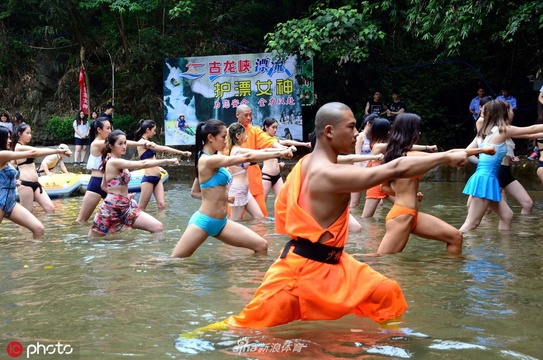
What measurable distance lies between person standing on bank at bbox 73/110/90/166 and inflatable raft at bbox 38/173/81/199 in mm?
5521

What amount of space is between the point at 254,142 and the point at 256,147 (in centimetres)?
8

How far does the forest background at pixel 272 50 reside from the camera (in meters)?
18.2

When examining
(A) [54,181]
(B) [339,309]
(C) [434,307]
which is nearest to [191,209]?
(A) [54,181]

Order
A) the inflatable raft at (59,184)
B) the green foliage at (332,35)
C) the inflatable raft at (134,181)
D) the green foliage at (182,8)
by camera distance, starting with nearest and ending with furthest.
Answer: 1. the inflatable raft at (59,184)
2. the inflatable raft at (134,181)
3. the green foliage at (332,35)
4. the green foliage at (182,8)

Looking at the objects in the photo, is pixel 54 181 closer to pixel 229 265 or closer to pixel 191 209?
pixel 191 209

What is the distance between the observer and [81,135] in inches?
850

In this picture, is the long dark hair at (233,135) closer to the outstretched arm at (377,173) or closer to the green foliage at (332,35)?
the outstretched arm at (377,173)

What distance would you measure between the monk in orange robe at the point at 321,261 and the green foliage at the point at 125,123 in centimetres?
1850

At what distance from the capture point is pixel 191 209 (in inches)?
531

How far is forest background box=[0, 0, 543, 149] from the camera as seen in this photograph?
18.2 meters

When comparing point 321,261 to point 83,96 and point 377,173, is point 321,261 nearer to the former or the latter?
point 377,173

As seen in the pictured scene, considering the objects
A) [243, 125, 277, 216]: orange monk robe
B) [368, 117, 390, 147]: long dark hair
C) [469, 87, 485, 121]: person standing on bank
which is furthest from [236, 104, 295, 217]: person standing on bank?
[469, 87, 485, 121]: person standing on bank

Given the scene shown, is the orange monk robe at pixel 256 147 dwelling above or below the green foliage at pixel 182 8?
below

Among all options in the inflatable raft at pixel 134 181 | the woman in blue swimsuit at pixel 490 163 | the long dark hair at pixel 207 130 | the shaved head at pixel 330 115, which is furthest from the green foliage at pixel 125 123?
the shaved head at pixel 330 115
